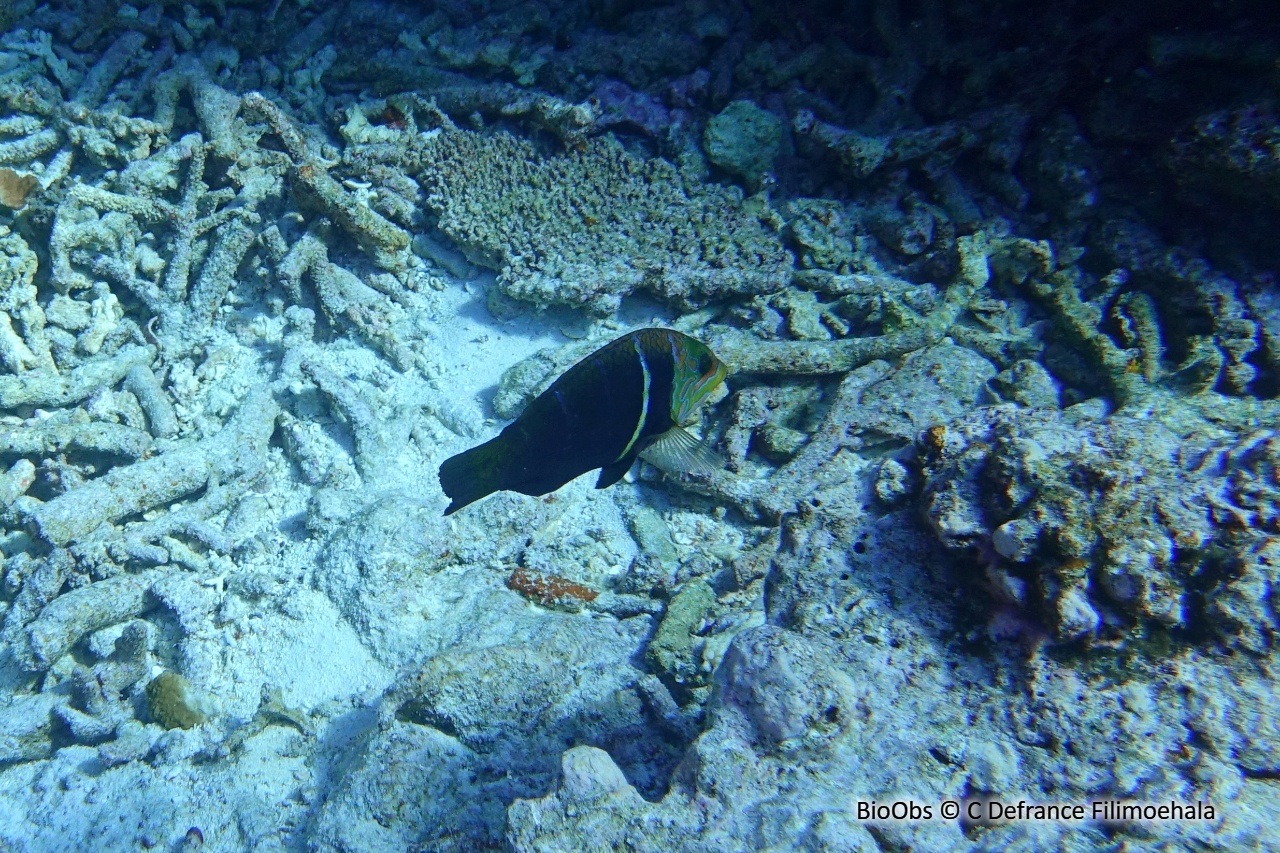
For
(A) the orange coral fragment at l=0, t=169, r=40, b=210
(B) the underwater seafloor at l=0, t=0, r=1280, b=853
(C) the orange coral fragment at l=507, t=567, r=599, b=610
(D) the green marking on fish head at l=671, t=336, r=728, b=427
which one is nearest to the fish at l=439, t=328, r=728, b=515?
(D) the green marking on fish head at l=671, t=336, r=728, b=427

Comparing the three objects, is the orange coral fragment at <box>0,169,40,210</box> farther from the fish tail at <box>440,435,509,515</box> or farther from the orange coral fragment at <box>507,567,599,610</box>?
the fish tail at <box>440,435,509,515</box>

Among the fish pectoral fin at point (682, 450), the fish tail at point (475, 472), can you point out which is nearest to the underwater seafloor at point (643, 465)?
the fish pectoral fin at point (682, 450)

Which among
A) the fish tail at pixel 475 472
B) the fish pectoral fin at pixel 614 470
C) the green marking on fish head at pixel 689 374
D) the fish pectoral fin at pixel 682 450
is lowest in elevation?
the fish tail at pixel 475 472

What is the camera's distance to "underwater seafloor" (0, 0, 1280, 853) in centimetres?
160

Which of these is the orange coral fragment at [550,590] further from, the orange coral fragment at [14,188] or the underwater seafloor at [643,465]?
the orange coral fragment at [14,188]

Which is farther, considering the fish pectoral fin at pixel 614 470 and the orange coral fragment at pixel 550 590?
the orange coral fragment at pixel 550 590

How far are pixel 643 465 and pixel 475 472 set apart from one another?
160 cm

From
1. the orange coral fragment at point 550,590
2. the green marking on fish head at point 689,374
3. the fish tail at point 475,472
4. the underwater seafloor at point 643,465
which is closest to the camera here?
the underwater seafloor at point 643,465

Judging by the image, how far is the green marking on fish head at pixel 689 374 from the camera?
191cm

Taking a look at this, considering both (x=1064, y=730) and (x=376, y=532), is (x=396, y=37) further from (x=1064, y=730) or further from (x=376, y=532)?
(x=1064, y=730)

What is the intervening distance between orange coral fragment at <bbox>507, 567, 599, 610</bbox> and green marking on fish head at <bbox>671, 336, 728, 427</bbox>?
4.60 ft

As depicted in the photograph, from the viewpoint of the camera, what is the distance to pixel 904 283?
164 inches

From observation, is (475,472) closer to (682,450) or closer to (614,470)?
(614,470)

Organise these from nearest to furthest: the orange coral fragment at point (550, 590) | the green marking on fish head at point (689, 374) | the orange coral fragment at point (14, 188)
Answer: the green marking on fish head at point (689, 374) < the orange coral fragment at point (550, 590) < the orange coral fragment at point (14, 188)
